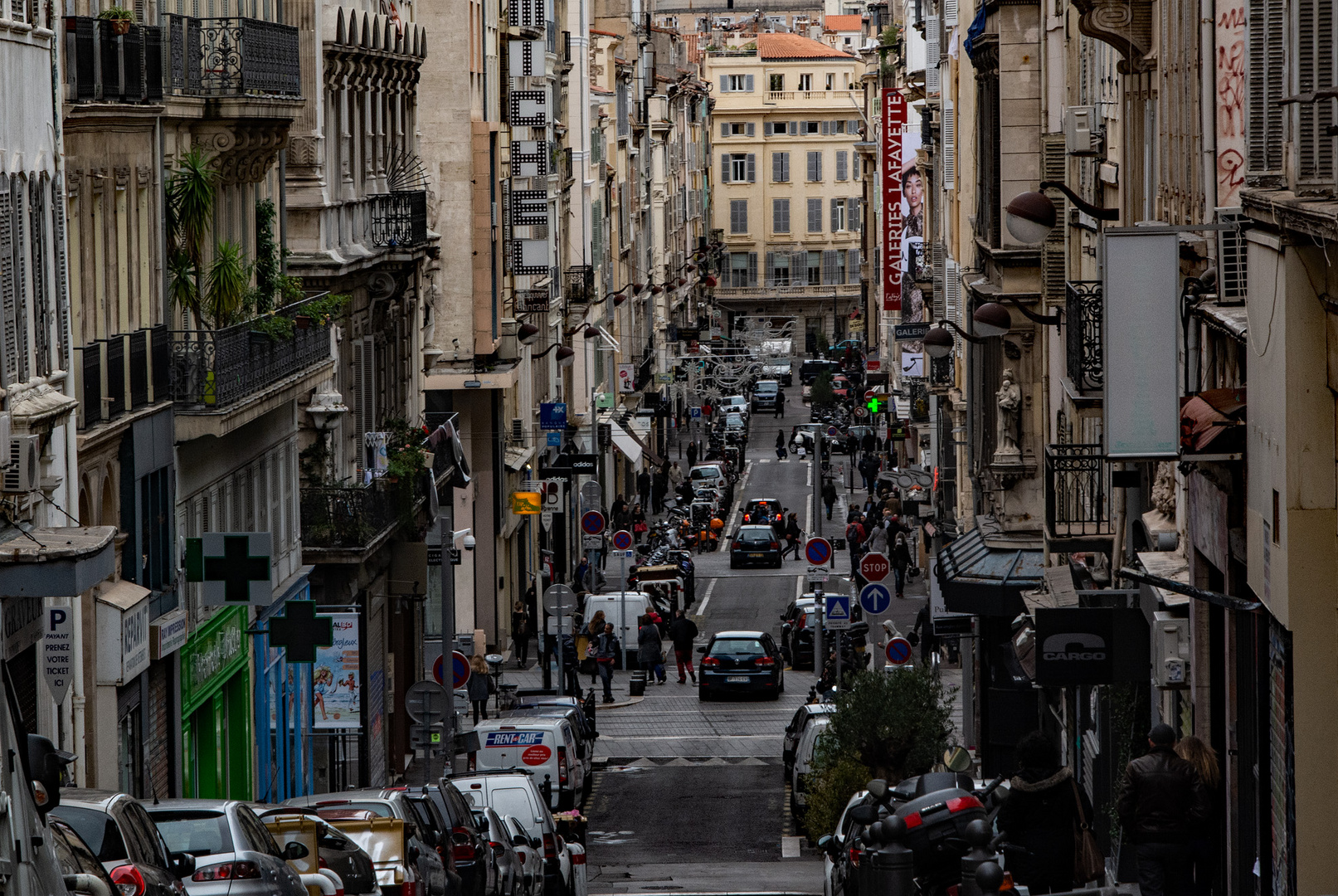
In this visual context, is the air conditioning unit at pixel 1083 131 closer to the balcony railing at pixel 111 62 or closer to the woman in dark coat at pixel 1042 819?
the balcony railing at pixel 111 62

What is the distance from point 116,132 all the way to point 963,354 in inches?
885

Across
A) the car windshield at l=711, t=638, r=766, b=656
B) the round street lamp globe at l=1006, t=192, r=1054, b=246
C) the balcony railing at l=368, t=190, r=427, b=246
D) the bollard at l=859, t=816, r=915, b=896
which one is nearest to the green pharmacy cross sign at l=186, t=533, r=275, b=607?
the round street lamp globe at l=1006, t=192, r=1054, b=246

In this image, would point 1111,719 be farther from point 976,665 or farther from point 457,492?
point 457,492

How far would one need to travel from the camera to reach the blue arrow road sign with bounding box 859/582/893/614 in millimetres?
36969

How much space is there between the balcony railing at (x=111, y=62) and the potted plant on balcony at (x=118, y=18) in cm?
4

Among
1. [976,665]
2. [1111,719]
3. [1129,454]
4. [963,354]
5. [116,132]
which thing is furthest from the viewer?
[963,354]

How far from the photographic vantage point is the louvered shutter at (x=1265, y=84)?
45.5 ft

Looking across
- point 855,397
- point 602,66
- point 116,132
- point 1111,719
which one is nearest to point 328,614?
point 116,132

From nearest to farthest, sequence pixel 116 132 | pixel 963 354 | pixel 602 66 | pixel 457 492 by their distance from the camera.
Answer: pixel 116 132 → pixel 963 354 → pixel 457 492 → pixel 602 66

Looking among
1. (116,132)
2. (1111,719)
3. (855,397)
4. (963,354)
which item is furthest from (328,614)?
(855,397)

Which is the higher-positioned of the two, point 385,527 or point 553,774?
point 385,527

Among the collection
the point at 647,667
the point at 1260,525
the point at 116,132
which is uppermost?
the point at 116,132

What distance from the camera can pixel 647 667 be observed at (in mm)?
49250

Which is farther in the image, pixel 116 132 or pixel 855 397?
pixel 855 397
